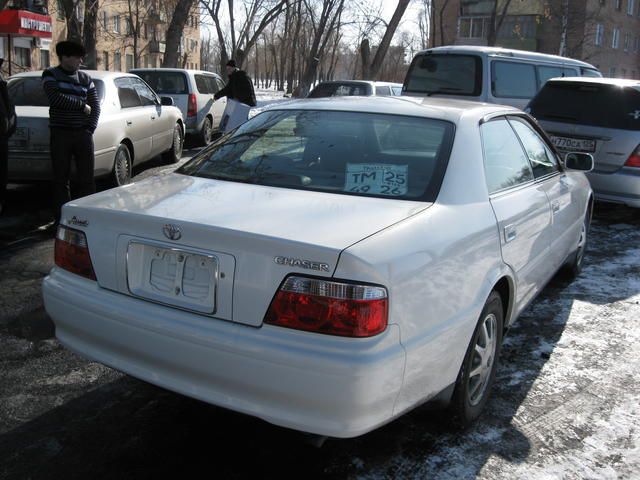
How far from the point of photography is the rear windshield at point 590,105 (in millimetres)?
7449

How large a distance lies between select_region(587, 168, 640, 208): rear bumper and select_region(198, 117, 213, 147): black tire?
8380 mm

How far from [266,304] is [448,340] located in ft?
2.60

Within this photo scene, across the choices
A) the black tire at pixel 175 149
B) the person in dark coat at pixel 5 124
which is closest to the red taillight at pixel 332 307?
the person in dark coat at pixel 5 124

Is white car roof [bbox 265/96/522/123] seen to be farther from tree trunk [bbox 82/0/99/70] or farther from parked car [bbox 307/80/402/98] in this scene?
tree trunk [bbox 82/0/99/70]

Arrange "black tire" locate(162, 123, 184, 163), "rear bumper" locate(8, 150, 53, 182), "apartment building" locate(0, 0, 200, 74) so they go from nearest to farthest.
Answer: "rear bumper" locate(8, 150, 53, 182), "black tire" locate(162, 123, 184, 163), "apartment building" locate(0, 0, 200, 74)

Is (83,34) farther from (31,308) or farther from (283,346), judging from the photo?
(283,346)

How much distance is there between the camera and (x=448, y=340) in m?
2.67

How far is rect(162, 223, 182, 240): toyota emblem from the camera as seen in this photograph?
2.55 meters

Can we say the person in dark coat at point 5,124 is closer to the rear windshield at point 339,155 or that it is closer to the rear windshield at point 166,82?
the rear windshield at point 339,155

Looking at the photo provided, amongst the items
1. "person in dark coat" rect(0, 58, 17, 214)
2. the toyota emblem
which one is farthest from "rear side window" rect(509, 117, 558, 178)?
"person in dark coat" rect(0, 58, 17, 214)

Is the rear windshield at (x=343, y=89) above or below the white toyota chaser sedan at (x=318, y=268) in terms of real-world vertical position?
above

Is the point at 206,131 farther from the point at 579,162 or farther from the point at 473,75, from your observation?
the point at 579,162

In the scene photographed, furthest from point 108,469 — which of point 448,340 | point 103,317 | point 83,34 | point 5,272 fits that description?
point 83,34

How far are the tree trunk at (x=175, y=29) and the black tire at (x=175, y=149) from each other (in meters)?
9.62
